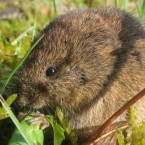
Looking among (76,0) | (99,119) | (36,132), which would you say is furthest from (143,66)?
(76,0)

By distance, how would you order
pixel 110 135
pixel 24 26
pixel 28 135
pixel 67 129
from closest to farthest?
1. pixel 28 135
2. pixel 110 135
3. pixel 67 129
4. pixel 24 26

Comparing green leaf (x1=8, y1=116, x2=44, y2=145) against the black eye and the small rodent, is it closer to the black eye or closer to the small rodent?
the small rodent

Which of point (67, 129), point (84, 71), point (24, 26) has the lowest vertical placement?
point (24, 26)

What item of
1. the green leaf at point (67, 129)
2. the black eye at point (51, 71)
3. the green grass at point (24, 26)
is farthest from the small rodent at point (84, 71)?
the green grass at point (24, 26)

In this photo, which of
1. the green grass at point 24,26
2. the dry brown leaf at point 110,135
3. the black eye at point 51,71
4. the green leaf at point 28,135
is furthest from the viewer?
the green grass at point 24,26

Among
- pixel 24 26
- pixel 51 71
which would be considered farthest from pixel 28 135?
pixel 24 26

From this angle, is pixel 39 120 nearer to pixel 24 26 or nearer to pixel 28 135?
pixel 28 135

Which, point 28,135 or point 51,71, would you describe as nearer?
point 28,135

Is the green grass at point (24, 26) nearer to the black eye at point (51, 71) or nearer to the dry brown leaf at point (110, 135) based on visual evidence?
the dry brown leaf at point (110, 135)
